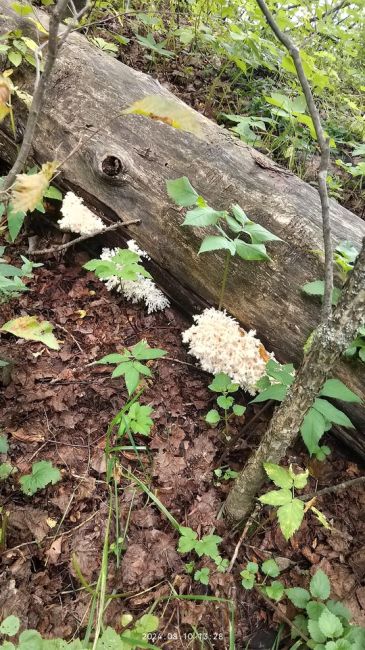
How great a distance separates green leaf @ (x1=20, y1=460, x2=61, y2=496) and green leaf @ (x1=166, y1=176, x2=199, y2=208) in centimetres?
172

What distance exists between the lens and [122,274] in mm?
2768

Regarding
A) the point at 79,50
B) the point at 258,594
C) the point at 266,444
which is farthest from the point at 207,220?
the point at 79,50

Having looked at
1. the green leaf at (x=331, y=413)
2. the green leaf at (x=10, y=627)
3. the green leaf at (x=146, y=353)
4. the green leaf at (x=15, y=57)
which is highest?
the green leaf at (x=331, y=413)

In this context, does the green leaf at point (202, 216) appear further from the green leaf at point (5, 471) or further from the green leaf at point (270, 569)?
the green leaf at point (270, 569)

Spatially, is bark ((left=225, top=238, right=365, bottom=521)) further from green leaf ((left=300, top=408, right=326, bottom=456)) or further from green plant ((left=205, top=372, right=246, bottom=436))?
green plant ((left=205, top=372, right=246, bottom=436))

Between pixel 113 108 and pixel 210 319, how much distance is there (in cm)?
198

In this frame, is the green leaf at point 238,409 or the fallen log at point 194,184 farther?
the fallen log at point 194,184

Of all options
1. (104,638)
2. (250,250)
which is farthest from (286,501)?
(250,250)

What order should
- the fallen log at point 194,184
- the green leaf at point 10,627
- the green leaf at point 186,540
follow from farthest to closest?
the fallen log at point 194,184 < the green leaf at point 186,540 < the green leaf at point 10,627

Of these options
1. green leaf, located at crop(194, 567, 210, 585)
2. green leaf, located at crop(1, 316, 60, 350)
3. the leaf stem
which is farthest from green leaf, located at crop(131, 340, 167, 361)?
green leaf, located at crop(194, 567, 210, 585)

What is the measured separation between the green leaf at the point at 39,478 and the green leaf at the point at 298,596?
1.35 m

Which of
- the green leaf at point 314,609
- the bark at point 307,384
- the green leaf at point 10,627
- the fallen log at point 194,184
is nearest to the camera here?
the bark at point 307,384

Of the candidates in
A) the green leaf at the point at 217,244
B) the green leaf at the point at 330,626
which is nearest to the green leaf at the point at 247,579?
the green leaf at the point at 330,626

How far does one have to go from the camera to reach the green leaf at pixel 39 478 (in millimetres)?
2402
